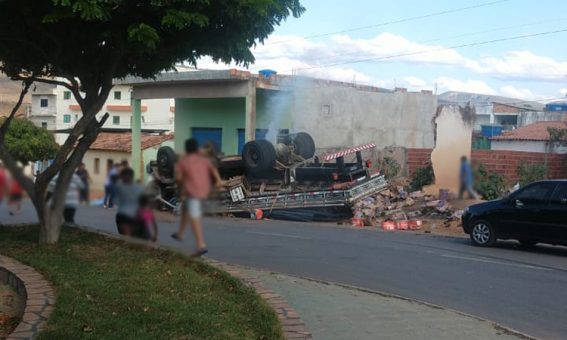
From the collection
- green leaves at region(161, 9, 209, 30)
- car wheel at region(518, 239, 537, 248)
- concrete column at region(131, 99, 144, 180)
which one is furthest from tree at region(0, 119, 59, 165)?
car wheel at region(518, 239, 537, 248)

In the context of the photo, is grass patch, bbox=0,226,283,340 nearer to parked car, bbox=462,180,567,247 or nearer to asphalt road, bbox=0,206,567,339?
asphalt road, bbox=0,206,567,339

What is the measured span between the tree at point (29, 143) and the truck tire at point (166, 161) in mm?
333

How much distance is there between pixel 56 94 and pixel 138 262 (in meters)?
4.75

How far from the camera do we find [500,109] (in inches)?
106

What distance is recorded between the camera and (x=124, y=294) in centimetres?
679

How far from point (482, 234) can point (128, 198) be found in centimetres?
1448

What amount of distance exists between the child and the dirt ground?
5.42 metres

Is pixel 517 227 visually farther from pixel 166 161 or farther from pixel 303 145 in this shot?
pixel 166 161

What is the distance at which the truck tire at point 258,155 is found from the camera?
200 cm

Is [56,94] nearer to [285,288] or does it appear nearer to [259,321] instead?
[259,321]

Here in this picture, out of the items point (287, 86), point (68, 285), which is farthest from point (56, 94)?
point (68, 285)

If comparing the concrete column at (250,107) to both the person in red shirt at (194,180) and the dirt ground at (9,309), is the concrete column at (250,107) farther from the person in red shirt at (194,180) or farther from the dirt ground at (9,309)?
the dirt ground at (9,309)

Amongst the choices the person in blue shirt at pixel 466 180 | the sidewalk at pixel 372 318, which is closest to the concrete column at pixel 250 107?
the person in blue shirt at pixel 466 180

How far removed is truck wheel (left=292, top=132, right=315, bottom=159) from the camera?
2.10 meters
